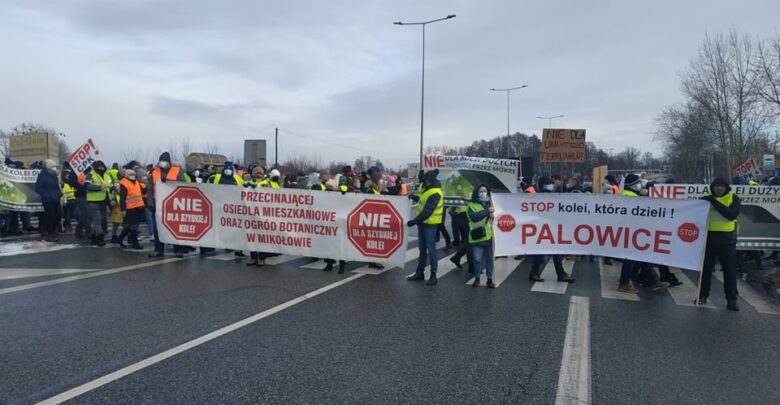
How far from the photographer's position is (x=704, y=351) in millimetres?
4797

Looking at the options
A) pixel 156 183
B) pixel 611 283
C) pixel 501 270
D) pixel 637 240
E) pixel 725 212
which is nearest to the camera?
pixel 725 212

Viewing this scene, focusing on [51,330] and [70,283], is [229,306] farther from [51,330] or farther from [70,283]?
[70,283]

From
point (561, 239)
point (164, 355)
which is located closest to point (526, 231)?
point (561, 239)

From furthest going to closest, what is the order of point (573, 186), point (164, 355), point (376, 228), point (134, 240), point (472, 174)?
1. point (472, 174)
2. point (573, 186)
3. point (134, 240)
4. point (376, 228)
5. point (164, 355)

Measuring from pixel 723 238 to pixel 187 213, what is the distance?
9.55m

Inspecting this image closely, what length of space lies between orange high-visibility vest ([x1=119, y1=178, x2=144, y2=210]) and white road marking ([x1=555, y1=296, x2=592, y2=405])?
9.16 m

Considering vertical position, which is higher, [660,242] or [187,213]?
[187,213]

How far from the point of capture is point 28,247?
34.8 ft

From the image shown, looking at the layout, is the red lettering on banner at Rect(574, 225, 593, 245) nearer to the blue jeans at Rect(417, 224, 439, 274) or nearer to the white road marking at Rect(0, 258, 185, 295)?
the blue jeans at Rect(417, 224, 439, 274)

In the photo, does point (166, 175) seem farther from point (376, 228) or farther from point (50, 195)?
point (376, 228)

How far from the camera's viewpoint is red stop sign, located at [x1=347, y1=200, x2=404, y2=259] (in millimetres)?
8180

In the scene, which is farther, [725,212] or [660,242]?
[660,242]

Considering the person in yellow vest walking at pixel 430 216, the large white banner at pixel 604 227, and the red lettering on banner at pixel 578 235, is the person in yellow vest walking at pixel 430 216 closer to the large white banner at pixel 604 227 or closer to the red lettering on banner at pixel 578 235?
the large white banner at pixel 604 227

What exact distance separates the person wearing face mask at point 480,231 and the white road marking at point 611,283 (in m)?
1.81
